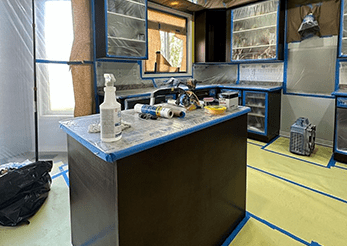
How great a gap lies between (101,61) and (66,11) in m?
0.75

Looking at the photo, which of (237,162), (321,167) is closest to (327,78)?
(321,167)

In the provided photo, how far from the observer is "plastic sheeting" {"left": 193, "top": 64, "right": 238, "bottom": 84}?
4844mm

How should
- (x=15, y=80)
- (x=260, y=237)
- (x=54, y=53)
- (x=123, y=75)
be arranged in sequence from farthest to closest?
1. (x=123, y=75)
2. (x=54, y=53)
3. (x=15, y=80)
4. (x=260, y=237)

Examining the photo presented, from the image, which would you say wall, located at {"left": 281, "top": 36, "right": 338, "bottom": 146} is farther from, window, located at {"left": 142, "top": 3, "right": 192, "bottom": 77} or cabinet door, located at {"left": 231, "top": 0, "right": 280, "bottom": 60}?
window, located at {"left": 142, "top": 3, "right": 192, "bottom": 77}

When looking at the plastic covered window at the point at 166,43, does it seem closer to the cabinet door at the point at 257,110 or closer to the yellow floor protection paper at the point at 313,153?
the cabinet door at the point at 257,110

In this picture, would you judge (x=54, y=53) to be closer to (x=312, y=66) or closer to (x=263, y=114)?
(x=263, y=114)

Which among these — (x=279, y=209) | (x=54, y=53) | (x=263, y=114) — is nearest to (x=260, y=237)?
(x=279, y=209)

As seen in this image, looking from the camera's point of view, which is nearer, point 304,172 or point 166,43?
point 304,172

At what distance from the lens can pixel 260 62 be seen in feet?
14.1

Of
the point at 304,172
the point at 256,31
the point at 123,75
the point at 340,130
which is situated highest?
the point at 256,31

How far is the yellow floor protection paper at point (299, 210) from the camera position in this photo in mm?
1751

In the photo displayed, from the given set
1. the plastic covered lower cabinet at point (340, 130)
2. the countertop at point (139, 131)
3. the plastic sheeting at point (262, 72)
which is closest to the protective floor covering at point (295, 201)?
the plastic covered lower cabinet at point (340, 130)

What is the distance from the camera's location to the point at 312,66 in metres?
3.75

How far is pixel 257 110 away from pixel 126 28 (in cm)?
246
